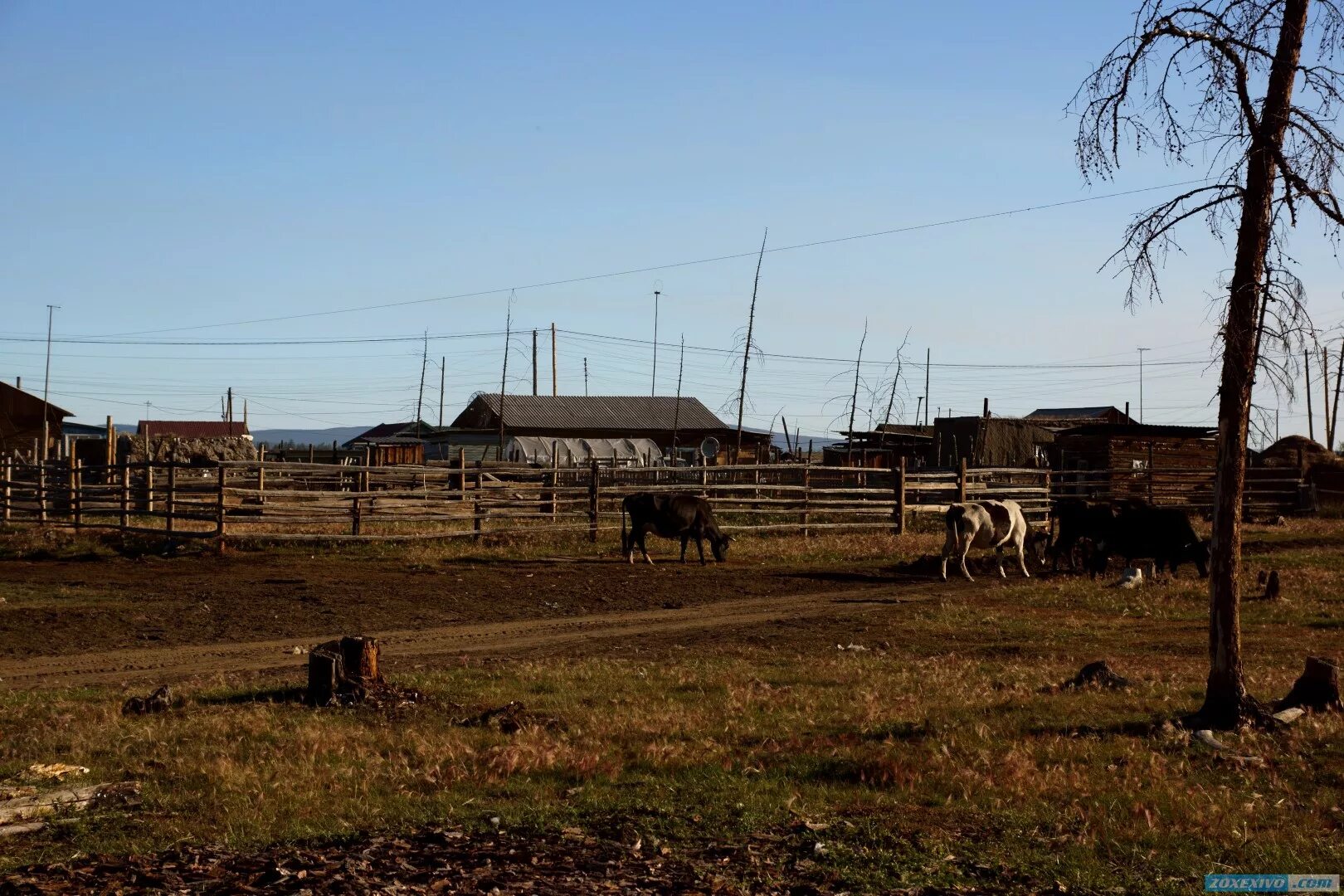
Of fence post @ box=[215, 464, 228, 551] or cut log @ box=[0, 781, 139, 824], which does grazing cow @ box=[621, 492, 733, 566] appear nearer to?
fence post @ box=[215, 464, 228, 551]

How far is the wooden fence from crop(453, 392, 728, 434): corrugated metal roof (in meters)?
31.8

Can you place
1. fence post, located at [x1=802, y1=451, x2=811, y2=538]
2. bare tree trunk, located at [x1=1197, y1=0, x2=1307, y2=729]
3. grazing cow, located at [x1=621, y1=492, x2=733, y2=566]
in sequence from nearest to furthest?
bare tree trunk, located at [x1=1197, y1=0, x2=1307, y2=729]
grazing cow, located at [x1=621, y1=492, x2=733, y2=566]
fence post, located at [x1=802, y1=451, x2=811, y2=538]

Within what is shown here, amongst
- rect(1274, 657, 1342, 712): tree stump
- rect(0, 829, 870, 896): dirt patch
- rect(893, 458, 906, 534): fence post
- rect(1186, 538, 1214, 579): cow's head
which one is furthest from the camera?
rect(893, 458, 906, 534): fence post

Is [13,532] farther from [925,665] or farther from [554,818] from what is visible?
[554,818]

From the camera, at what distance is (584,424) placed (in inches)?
2633

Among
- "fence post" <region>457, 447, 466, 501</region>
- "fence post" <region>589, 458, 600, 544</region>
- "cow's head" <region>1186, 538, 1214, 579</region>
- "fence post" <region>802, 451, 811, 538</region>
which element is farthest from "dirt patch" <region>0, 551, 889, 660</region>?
"cow's head" <region>1186, 538, 1214, 579</region>

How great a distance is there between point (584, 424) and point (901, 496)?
38765 millimetres

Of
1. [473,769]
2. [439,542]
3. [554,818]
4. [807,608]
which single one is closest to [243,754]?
[473,769]

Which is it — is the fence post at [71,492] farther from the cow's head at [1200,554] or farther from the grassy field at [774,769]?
the cow's head at [1200,554]

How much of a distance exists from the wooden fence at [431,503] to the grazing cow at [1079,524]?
5.96 meters

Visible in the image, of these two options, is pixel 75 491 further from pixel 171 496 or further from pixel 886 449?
pixel 886 449

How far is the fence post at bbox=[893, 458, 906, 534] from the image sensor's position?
2930cm

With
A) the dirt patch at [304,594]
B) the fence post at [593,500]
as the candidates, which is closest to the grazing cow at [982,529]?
the dirt patch at [304,594]

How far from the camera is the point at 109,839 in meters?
6.56
